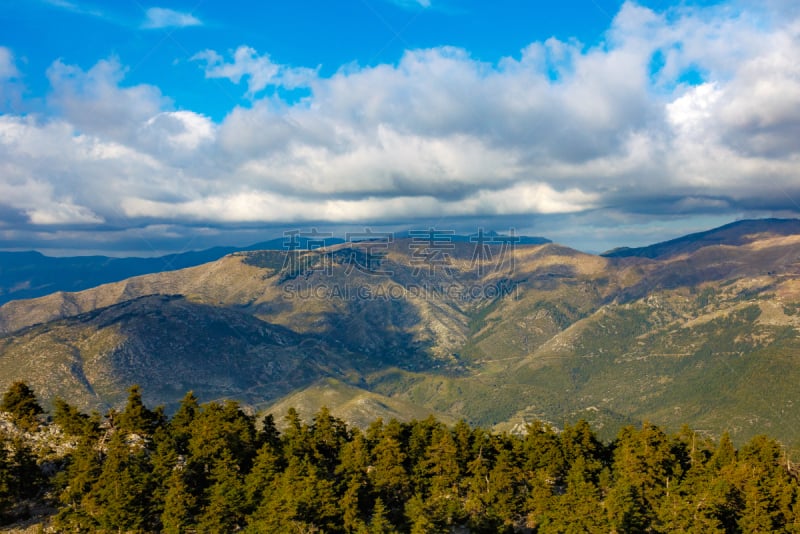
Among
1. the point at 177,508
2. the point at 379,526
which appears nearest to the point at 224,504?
the point at 177,508

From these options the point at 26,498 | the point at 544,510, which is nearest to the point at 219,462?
the point at 26,498

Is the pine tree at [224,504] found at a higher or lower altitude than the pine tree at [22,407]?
lower

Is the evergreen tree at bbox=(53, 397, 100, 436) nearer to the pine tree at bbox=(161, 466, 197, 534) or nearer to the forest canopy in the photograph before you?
the forest canopy

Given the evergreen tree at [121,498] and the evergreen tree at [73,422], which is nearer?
Answer: the evergreen tree at [121,498]

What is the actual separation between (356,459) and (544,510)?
143 feet

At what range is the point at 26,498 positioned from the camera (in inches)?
4798

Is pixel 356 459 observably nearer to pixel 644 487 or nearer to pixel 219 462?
pixel 219 462

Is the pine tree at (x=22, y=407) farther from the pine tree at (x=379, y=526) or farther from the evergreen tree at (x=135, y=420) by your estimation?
the pine tree at (x=379, y=526)

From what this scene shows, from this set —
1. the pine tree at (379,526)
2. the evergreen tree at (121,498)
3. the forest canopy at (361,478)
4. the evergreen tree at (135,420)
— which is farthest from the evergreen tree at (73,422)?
the pine tree at (379,526)

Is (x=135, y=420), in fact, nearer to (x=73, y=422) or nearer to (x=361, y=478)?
(x=73, y=422)

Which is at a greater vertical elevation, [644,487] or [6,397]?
[6,397]

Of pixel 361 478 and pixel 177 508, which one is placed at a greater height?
pixel 177 508

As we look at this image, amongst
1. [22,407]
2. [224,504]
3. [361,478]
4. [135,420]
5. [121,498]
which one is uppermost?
[22,407]

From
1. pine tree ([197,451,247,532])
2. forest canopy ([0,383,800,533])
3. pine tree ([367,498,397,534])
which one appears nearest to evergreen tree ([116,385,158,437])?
forest canopy ([0,383,800,533])
